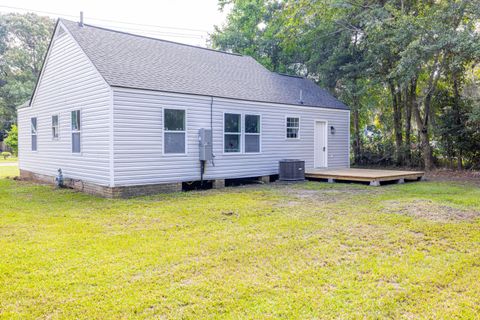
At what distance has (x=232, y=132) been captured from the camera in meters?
10.8

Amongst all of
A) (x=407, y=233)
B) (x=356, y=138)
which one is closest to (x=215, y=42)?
(x=356, y=138)

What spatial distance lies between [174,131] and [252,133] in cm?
276

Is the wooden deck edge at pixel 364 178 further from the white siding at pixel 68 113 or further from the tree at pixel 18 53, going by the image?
the tree at pixel 18 53

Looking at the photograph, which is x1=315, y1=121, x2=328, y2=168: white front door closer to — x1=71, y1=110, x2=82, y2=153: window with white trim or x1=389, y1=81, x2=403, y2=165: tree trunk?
x1=389, y1=81, x2=403, y2=165: tree trunk

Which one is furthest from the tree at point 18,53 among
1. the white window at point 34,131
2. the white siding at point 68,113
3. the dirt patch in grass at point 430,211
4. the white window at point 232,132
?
the dirt patch in grass at point 430,211

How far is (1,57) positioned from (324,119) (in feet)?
106

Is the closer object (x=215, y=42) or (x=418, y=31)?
(x=418, y=31)

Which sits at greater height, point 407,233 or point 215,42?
point 215,42

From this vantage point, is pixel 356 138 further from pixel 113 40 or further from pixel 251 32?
pixel 113 40

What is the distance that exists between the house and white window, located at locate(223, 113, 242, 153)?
1.2 inches

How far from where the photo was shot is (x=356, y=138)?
17.9 meters

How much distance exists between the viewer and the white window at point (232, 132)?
1062cm

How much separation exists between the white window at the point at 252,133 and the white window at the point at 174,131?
2.25 meters

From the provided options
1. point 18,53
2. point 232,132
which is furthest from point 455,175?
point 18,53
